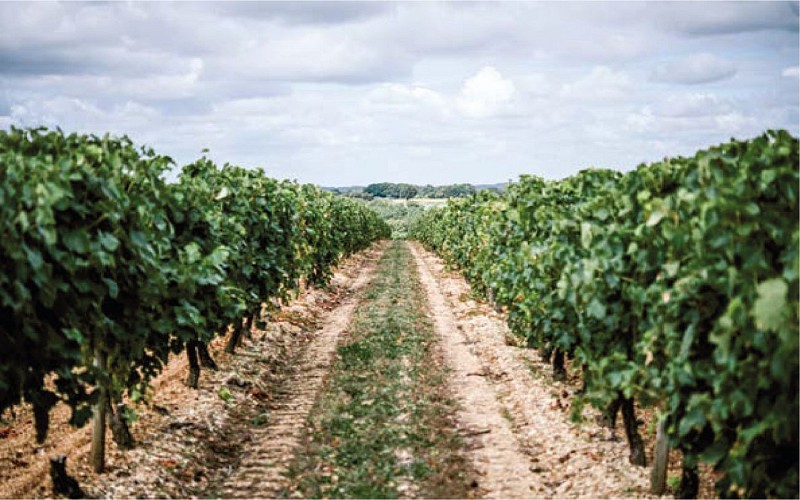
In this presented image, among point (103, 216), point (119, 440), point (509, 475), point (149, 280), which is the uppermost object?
point (103, 216)

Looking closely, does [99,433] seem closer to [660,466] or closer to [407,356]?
[660,466]

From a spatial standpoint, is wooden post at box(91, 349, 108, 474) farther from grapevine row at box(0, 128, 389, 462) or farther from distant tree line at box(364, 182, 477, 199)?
distant tree line at box(364, 182, 477, 199)

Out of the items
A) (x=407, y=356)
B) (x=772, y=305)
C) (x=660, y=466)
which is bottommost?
(x=407, y=356)

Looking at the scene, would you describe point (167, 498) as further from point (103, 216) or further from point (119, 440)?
point (103, 216)

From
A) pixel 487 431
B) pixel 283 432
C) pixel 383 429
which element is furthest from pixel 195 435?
pixel 487 431

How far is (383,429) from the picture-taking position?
1026cm

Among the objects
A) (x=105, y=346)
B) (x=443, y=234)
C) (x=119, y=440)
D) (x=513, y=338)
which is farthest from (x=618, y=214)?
(x=443, y=234)

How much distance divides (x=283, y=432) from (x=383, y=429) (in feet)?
4.62

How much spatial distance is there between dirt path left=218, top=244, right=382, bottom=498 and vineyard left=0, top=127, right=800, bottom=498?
0.05 meters

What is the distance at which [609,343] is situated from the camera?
27.8 ft

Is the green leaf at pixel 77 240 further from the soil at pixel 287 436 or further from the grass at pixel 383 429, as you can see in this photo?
the grass at pixel 383 429

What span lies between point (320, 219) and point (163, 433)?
14.5 m

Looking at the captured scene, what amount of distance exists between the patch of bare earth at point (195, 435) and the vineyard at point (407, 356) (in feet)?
0.13

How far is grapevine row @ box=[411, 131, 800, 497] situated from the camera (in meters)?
5.14
